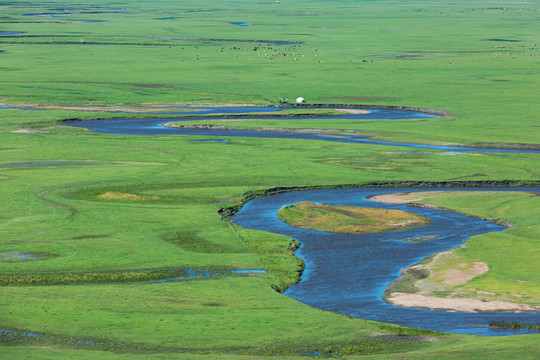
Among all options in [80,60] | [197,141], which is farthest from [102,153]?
[80,60]

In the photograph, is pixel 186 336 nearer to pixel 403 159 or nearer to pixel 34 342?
pixel 34 342

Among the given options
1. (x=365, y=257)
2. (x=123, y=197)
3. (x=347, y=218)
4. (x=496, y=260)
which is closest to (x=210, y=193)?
(x=123, y=197)

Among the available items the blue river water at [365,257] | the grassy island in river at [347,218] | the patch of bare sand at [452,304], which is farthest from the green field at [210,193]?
the grassy island in river at [347,218]

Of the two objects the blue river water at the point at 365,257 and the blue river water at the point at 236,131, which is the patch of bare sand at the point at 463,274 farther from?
the blue river water at the point at 236,131

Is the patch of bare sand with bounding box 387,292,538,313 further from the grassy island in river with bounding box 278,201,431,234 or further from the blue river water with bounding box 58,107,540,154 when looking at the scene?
the blue river water with bounding box 58,107,540,154

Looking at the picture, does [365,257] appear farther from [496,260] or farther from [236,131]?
[236,131]

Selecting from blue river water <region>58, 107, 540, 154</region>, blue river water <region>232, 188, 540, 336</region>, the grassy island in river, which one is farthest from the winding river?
blue river water <region>58, 107, 540, 154</region>
